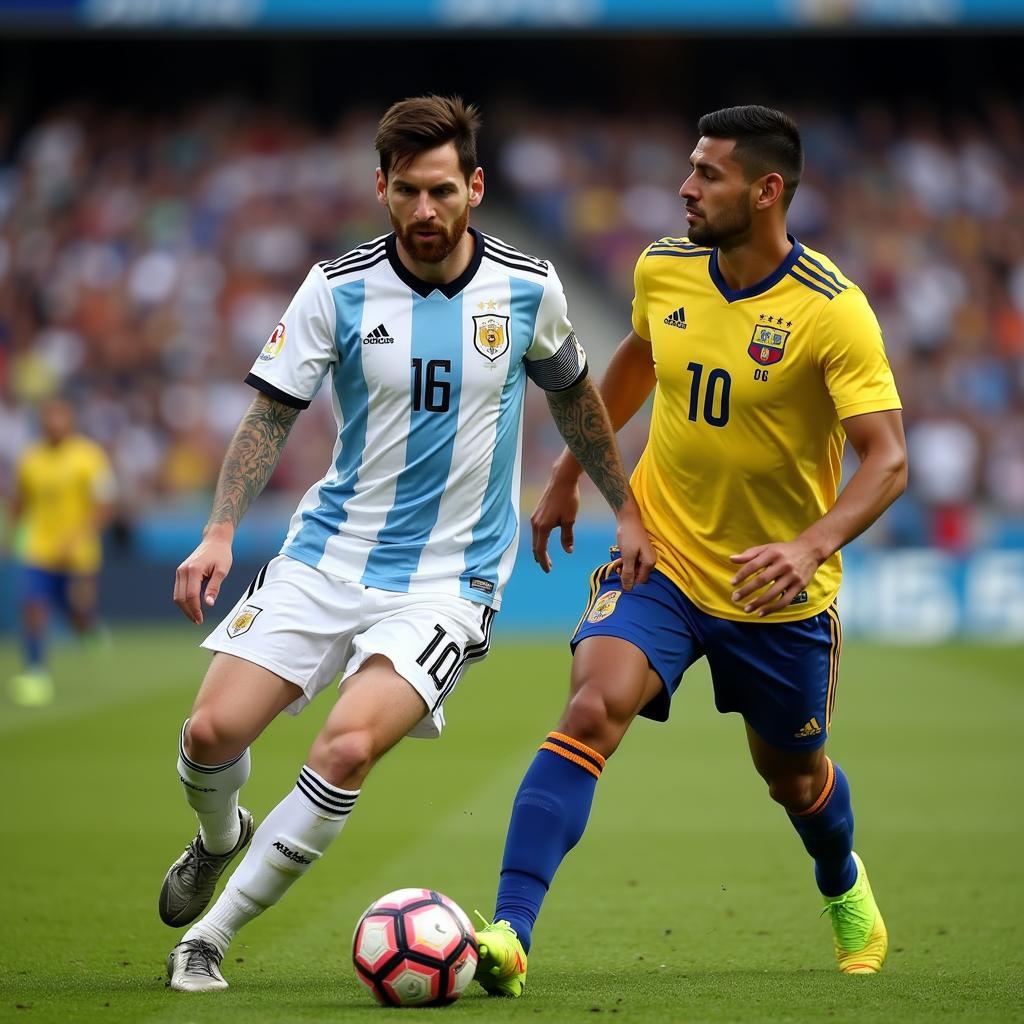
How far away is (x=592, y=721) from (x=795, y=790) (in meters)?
0.87

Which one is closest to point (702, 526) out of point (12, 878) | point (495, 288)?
point (495, 288)

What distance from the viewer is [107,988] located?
4.62m

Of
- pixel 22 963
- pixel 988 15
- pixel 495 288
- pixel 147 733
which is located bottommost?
pixel 147 733

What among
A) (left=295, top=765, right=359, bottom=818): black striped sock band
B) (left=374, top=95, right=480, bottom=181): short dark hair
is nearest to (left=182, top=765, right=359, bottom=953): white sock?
(left=295, top=765, right=359, bottom=818): black striped sock band

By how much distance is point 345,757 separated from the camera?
4.37 meters

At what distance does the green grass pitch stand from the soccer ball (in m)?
0.08

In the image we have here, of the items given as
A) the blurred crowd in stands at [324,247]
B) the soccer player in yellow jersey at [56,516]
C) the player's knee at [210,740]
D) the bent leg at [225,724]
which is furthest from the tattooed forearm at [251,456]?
the blurred crowd in stands at [324,247]

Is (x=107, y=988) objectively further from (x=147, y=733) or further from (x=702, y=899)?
(x=147, y=733)

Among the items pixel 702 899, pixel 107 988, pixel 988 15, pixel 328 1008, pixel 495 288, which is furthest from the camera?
pixel 988 15

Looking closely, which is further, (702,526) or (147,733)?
(147,733)

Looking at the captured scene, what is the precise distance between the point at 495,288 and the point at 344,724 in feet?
4.59

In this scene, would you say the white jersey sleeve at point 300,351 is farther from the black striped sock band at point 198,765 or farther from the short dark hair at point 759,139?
the short dark hair at point 759,139

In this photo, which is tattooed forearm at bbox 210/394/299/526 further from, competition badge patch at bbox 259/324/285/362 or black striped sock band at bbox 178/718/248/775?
black striped sock band at bbox 178/718/248/775

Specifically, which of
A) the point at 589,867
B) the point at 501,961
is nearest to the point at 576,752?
the point at 501,961
